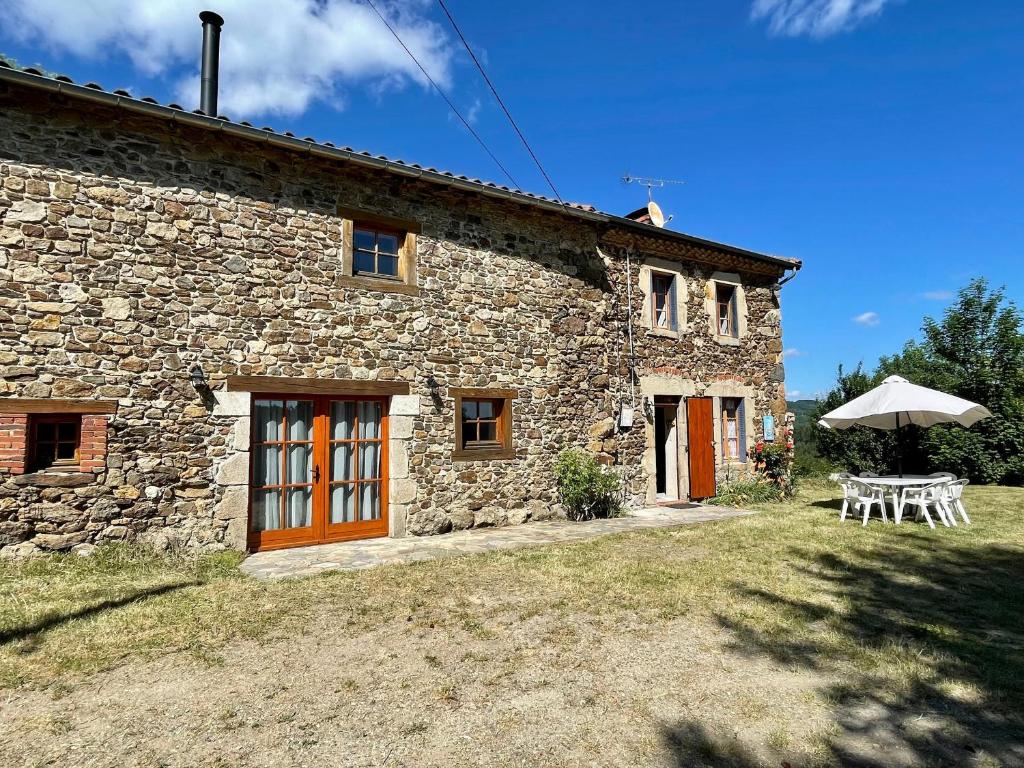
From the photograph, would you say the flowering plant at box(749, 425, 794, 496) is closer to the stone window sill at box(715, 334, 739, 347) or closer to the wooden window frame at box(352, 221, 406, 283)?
the stone window sill at box(715, 334, 739, 347)

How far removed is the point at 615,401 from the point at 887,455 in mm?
9355

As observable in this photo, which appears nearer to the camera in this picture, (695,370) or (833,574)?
(833,574)

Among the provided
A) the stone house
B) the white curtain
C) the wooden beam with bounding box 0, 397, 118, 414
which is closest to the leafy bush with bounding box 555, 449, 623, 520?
the stone house

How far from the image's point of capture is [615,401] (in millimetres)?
9805

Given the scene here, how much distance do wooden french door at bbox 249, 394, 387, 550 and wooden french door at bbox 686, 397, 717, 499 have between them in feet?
19.6

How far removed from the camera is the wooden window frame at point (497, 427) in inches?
317

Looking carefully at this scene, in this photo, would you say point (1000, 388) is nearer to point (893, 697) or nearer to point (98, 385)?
point (893, 697)

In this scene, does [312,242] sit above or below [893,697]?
above

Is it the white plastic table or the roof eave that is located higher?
the roof eave

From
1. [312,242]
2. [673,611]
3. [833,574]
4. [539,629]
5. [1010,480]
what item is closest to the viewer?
[539,629]

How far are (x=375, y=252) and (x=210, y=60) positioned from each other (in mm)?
3047

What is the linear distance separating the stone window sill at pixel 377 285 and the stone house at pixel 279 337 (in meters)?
0.03

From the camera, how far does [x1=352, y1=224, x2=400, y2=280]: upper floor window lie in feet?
24.8

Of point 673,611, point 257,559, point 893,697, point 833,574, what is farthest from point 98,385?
point 833,574
